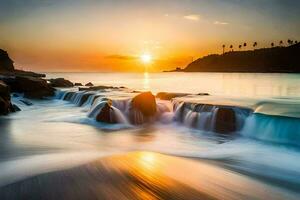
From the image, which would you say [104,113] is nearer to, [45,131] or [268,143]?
[45,131]

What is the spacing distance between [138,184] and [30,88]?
28791 mm

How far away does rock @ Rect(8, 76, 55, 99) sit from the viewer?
32.3 meters

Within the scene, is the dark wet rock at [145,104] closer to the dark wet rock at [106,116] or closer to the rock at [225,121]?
the dark wet rock at [106,116]

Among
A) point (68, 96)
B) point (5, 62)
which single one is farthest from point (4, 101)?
point (5, 62)

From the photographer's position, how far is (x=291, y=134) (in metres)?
13.9

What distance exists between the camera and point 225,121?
16875 millimetres

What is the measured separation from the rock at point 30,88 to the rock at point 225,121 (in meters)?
21.0

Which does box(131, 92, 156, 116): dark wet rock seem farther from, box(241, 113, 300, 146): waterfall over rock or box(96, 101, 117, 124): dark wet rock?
box(241, 113, 300, 146): waterfall over rock

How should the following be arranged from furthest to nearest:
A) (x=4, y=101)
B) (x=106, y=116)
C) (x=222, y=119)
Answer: (x=4, y=101), (x=106, y=116), (x=222, y=119)

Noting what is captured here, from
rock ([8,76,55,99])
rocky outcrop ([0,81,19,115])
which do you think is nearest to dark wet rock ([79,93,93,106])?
rocky outcrop ([0,81,19,115])

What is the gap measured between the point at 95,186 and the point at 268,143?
31.6 ft

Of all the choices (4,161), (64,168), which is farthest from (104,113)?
(64,168)

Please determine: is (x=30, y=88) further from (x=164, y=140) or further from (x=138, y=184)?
(x=138, y=184)

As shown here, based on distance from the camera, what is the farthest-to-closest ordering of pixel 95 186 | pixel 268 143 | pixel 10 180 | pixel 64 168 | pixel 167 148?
1. pixel 268 143
2. pixel 167 148
3. pixel 64 168
4. pixel 10 180
5. pixel 95 186
